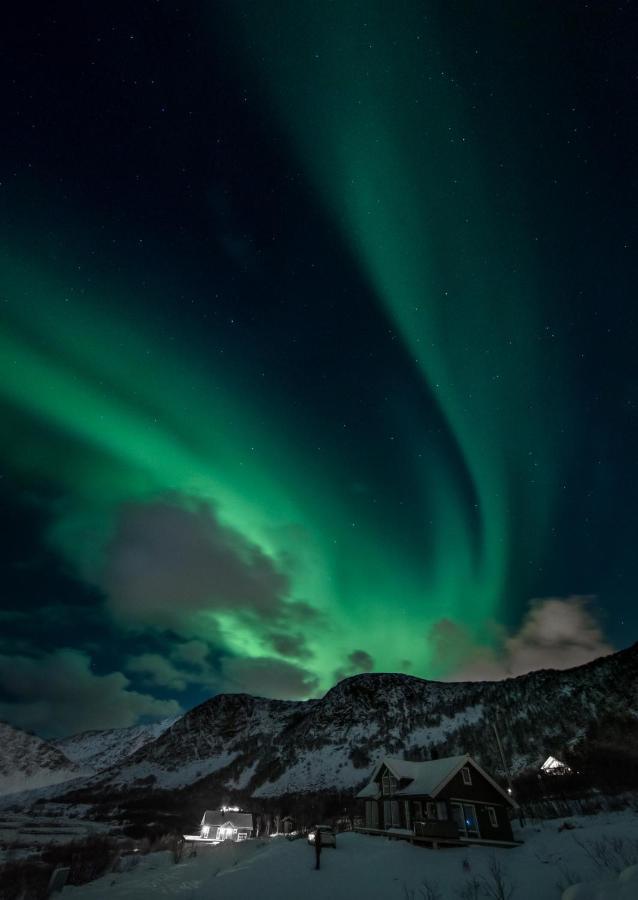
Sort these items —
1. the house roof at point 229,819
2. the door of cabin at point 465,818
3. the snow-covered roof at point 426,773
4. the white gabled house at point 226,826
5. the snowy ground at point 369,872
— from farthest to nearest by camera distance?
the house roof at point 229,819, the white gabled house at point 226,826, the snow-covered roof at point 426,773, the door of cabin at point 465,818, the snowy ground at point 369,872

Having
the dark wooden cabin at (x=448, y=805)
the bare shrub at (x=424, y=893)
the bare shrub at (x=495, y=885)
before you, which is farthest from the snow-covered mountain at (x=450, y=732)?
the bare shrub at (x=424, y=893)

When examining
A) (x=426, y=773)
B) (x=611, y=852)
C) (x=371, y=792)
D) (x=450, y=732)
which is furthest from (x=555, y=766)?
(x=450, y=732)

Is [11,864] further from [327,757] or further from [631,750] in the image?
[327,757]

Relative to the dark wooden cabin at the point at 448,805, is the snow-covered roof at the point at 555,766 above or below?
above

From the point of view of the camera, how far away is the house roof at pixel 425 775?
115ft

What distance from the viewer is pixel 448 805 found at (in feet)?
111

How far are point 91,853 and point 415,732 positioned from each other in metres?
158

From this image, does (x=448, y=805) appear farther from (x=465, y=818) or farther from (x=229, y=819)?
(x=229, y=819)

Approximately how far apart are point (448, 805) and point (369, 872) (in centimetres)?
1277

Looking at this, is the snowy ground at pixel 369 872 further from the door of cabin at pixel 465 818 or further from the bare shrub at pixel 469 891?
the door of cabin at pixel 465 818

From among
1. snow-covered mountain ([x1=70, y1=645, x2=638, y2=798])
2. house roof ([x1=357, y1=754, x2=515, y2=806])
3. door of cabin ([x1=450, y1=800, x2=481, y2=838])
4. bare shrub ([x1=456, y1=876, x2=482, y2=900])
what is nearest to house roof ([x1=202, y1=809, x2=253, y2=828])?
house roof ([x1=357, y1=754, x2=515, y2=806])

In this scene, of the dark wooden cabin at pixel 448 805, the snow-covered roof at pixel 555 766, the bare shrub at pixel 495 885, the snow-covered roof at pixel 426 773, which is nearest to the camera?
the bare shrub at pixel 495 885

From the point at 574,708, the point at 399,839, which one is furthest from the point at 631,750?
the point at 399,839

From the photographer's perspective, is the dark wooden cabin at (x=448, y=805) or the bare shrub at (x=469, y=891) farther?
the dark wooden cabin at (x=448, y=805)
